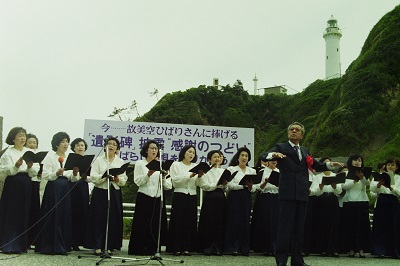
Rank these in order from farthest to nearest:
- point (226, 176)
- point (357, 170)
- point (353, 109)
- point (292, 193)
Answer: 1. point (353, 109)
2. point (357, 170)
3. point (226, 176)
4. point (292, 193)

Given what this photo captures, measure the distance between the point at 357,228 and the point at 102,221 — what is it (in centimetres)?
450

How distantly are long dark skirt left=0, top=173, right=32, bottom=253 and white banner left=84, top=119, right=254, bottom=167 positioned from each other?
11.9 feet

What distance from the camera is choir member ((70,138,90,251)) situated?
7977 millimetres

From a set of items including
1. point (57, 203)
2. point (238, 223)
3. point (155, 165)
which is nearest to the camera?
point (155, 165)

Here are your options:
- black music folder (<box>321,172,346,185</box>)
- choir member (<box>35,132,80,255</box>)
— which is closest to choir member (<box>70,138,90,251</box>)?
choir member (<box>35,132,80,255</box>)

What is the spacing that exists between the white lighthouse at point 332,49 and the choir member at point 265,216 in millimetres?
38742

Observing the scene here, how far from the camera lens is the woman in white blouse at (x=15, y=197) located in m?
7.19

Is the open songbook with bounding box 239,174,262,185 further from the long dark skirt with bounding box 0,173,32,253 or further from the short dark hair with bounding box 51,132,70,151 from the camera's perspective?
the long dark skirt with bounding box 0,173,32,253

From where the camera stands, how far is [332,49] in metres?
47.6

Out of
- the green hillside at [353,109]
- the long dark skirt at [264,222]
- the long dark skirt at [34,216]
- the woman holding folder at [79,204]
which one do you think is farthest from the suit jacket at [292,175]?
the green hillside at [353,109]

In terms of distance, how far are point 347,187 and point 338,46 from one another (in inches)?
1647

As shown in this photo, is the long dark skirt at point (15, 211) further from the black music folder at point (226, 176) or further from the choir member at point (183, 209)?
the black music folder at point (226, 176)

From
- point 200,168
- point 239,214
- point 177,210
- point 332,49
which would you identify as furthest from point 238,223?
point 332,49

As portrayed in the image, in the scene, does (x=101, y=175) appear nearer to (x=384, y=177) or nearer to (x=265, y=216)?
(x=265, y=216)
